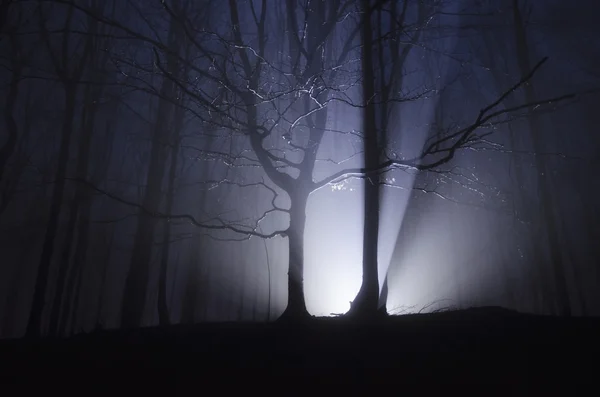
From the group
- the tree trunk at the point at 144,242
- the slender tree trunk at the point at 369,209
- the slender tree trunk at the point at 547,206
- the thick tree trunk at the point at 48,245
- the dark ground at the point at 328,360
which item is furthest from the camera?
the slender tree trunk at the point at 547,206

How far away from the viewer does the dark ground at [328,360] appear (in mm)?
3182

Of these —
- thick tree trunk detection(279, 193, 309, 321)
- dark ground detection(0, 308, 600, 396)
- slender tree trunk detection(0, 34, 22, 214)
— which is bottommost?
dark ground detection(0, 308, 600, 396)

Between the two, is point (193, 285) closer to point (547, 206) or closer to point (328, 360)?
point (328, 360)

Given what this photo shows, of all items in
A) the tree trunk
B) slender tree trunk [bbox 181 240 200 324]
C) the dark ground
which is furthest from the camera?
slender tree trunk [bbox 181 240 200 324]

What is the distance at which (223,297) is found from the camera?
27547 millimetres

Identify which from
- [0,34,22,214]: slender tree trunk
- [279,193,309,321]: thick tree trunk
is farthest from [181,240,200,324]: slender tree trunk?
[279,193,309,321]: thick tree trunk

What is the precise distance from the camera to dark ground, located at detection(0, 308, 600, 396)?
3.18m

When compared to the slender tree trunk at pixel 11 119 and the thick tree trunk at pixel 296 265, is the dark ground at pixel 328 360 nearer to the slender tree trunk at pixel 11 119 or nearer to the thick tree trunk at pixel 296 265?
the thick tree trunk at pixel 296 265

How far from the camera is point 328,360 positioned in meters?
3.85

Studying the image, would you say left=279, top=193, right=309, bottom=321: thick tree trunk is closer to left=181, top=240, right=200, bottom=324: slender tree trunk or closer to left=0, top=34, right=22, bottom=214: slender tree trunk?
left=0, top=34, right=22, bottom=214: slender tree trunk

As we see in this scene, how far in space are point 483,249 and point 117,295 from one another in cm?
2882

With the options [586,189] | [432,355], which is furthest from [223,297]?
[432,355]

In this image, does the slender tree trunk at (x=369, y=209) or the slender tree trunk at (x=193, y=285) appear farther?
the slender tree trunk at (x=193, y=285)

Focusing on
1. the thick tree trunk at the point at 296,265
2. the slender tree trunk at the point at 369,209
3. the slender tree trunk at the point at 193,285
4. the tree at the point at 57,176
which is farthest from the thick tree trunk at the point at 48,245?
the slender tree trunk at the point at 369,209
